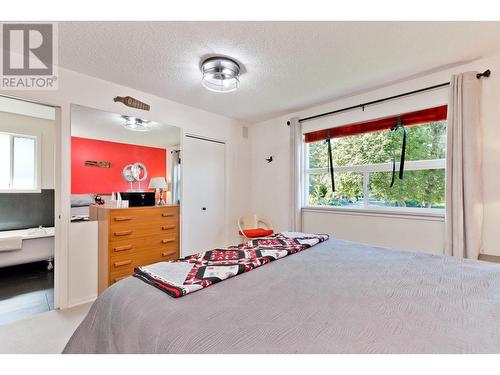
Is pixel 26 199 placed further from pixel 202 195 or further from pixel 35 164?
pixel 202 195

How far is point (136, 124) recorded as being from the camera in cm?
299

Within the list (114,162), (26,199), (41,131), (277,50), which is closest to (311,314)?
(277,50)

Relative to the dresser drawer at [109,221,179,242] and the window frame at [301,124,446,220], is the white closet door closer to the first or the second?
the dresser drawer at [109,221,179,242]

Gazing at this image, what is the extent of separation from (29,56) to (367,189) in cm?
374

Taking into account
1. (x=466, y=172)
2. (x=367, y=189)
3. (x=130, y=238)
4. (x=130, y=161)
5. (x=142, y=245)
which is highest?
(x=130, y=161)

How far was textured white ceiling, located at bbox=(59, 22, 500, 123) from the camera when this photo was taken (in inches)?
68.6

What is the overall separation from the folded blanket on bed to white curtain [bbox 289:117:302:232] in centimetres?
151

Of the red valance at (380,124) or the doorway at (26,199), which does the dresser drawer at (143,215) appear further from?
the red valance at (380,124)

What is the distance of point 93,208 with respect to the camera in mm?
2756

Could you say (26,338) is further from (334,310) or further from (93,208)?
(334,310)

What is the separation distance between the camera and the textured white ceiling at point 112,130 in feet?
8.38

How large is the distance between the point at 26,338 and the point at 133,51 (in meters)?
2.48

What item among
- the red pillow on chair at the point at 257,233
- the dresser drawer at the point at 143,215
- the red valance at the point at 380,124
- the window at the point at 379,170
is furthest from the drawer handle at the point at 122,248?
the red valance at the point at 380,124
